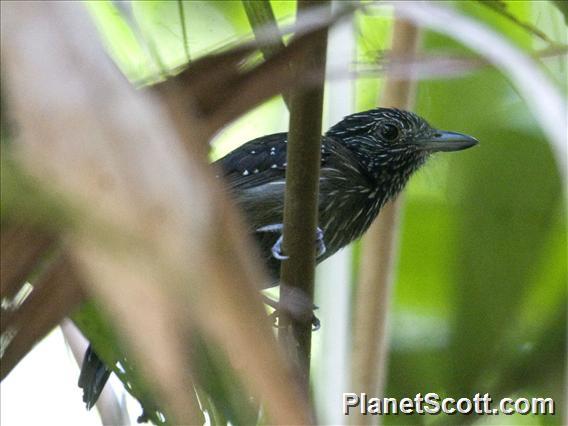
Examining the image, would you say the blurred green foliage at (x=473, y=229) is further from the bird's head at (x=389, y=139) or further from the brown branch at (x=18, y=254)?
the brown branch at (x=18, y=254)

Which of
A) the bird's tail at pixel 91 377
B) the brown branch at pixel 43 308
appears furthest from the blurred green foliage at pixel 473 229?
the brown branch at pixel 43 308

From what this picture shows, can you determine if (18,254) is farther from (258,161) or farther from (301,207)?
(258,161)

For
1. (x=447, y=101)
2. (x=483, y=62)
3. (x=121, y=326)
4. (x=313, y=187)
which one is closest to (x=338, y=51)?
(x=313, y=187)

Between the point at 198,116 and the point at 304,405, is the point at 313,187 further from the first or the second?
the point at 304,405

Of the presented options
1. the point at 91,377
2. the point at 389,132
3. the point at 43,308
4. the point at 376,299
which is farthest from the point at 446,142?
the point at 43,308

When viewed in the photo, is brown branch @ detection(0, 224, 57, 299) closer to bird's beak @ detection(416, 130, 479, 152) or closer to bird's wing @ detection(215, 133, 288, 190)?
bird's wing @ detection(215, 133, 288, 190)

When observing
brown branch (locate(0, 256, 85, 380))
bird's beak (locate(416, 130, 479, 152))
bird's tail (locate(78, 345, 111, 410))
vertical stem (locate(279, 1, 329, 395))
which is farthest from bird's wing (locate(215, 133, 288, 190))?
brown branch (locate(0, 256, 85, 380))
